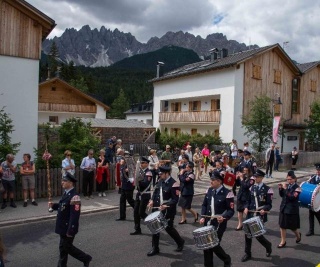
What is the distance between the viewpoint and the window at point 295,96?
1378 inches

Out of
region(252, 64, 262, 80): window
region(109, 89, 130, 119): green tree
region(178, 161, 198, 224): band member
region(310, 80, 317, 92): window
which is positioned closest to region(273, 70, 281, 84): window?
region(252, 64, 262, 80): window

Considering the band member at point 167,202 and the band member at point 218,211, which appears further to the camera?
the band member at point 167,202

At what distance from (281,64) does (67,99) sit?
24794 millimetres

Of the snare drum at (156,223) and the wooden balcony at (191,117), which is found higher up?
the wooden balcony at (191,117)

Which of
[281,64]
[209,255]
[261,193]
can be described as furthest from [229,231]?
[281,64]

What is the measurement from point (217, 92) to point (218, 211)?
2484 centimetres

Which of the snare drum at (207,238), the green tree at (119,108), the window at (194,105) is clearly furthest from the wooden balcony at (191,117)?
the green tree at (119,108)

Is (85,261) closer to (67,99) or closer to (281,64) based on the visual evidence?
(281,64)

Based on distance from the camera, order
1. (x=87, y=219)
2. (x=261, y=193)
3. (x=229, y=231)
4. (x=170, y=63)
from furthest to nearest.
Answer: (x=170, y=63)
(x=87, y=219)
(x=229, y=231)
(x=261, y=193)

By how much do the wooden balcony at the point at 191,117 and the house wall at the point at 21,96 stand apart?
695 inches

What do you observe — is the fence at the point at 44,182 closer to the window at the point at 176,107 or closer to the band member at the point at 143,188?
the band member at the point at 143,188

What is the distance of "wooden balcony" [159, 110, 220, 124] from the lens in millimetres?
30386

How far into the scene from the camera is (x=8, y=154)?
1091 cm

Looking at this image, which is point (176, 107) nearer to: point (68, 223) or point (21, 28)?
point (21, 28)
